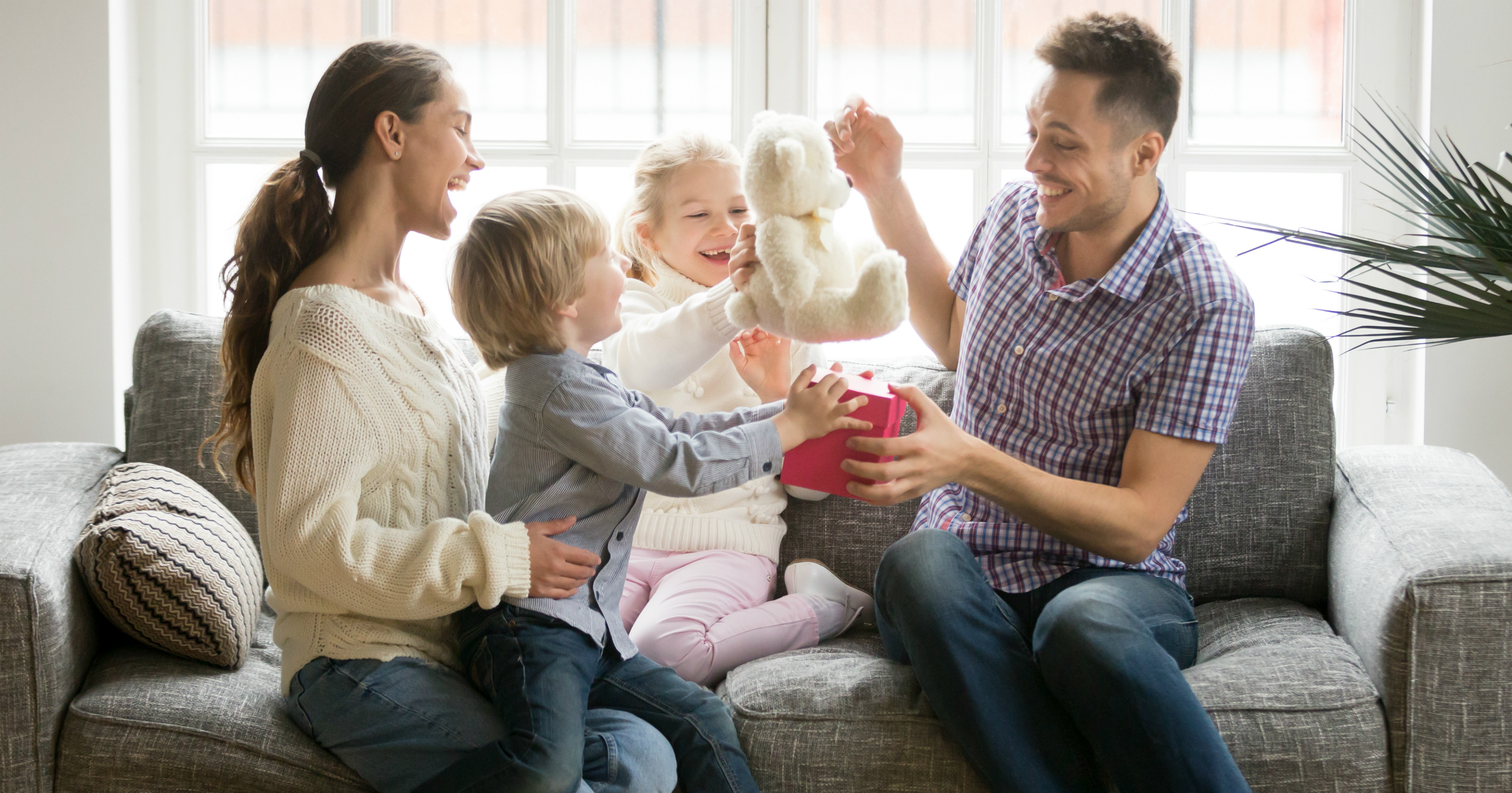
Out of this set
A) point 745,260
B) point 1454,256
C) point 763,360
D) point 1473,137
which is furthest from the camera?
point 1473,137

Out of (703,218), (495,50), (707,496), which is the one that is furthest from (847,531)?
(495,50)

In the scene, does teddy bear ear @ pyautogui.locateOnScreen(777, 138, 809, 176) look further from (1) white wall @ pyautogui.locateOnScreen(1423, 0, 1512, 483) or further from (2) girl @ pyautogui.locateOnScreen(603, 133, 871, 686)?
(1) white wall @ pyautogui.locateOnScreen(1423, 0, 1512, 483)

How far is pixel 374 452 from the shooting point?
1.37 m

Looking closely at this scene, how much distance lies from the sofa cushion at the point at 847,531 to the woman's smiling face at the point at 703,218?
45 centimetres

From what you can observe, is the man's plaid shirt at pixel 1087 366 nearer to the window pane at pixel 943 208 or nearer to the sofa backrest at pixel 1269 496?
the sofa backrest at pixel 1269 496

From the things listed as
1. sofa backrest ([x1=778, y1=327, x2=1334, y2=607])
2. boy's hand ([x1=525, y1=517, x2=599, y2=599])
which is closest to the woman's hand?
boy's hand ([x1=525, y1=517, x2=599, y2=599])

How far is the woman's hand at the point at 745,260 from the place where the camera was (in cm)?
136

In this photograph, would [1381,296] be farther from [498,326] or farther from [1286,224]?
Answer: [498,326]

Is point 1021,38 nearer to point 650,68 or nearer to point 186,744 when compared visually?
point 650,68

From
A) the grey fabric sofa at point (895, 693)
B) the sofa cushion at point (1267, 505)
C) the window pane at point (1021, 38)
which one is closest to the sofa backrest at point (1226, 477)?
the sofa cushion at point (1267, 505)

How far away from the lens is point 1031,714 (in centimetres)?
143

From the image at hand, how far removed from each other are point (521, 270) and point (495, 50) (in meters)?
1.37

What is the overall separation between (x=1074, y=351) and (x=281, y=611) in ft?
3.71

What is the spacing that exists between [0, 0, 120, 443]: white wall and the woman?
108cm
